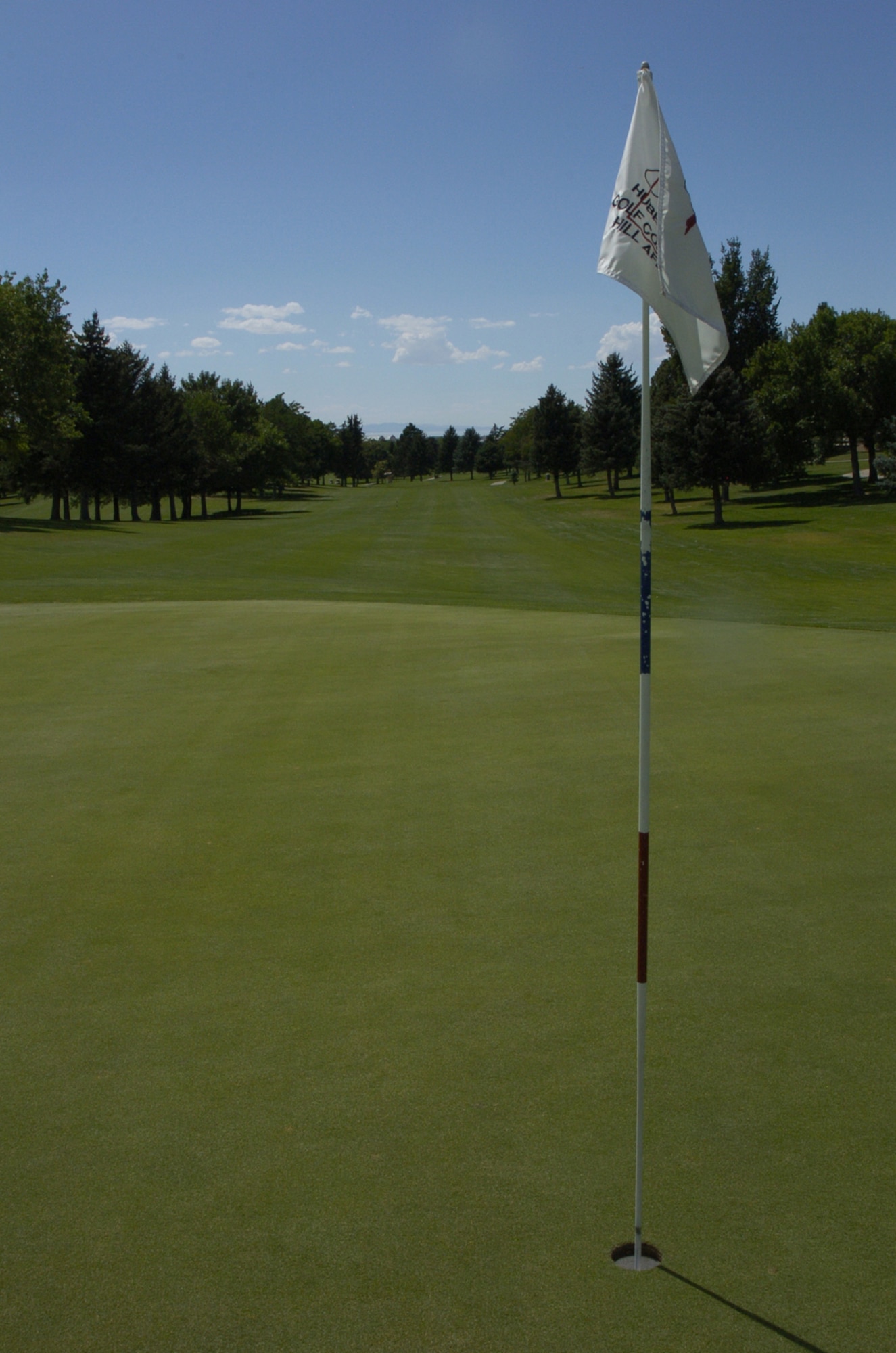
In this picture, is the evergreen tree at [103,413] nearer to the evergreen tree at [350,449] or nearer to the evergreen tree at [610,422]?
the evergreen tree at [610,422]

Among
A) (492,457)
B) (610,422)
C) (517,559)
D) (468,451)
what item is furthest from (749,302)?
(468,451)

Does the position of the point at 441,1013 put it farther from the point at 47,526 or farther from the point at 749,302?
the point at 749,302

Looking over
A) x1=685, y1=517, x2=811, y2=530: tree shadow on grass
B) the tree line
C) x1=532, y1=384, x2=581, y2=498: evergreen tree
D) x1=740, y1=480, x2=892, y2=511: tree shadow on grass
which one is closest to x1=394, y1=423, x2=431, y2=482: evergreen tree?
the tree line

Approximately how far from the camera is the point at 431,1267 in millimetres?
3271

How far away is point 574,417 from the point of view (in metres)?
84.8

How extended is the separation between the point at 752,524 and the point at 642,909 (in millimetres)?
54442

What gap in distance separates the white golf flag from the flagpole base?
285 cm

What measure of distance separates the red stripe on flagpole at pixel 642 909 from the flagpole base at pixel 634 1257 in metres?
0.81

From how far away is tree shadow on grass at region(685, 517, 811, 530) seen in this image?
176 feet

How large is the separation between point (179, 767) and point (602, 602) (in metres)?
23.2

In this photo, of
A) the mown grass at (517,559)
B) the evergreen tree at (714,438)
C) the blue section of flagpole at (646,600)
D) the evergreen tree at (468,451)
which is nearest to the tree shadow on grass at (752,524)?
the mown grass at (517,559)

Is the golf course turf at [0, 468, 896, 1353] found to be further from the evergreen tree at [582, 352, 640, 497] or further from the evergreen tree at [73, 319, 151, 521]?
the evergreen tree at [582, 352, 640, 497]

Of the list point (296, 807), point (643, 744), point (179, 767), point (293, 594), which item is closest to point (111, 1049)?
point (643, 744)

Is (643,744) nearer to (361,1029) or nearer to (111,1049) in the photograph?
(361,1029)
